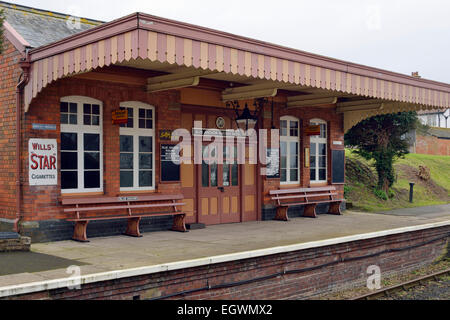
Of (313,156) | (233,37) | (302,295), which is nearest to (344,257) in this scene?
(302,295)

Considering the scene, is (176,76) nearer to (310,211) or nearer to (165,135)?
(165,135)

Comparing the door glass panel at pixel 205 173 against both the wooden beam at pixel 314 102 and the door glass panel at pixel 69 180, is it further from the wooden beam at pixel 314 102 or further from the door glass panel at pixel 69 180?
the door glass panel at pixel 69 180

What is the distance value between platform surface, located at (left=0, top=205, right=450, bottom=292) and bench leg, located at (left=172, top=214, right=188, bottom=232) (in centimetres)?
20

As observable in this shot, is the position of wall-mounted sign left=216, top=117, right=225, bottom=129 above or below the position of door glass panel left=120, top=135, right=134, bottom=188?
above

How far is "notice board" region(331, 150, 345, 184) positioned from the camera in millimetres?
15703

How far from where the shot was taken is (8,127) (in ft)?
32.2

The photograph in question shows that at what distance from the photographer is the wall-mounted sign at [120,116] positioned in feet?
33.3

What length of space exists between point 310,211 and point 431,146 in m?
25.1

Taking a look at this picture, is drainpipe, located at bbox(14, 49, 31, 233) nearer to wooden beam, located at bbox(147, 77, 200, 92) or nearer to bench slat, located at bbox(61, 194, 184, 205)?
bench slat, located at bbox(61, 194, 184, 205)

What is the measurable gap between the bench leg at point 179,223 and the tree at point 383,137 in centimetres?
970

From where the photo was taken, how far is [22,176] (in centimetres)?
954

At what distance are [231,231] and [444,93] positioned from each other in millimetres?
7091

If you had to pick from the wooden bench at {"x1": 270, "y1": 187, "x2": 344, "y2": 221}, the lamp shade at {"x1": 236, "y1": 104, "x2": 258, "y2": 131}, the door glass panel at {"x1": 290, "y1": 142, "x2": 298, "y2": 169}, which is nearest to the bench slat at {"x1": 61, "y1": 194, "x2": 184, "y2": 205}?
the lamp shade at {"x1": 236, "y1": 104, "x2": 258, "y2": 131}
